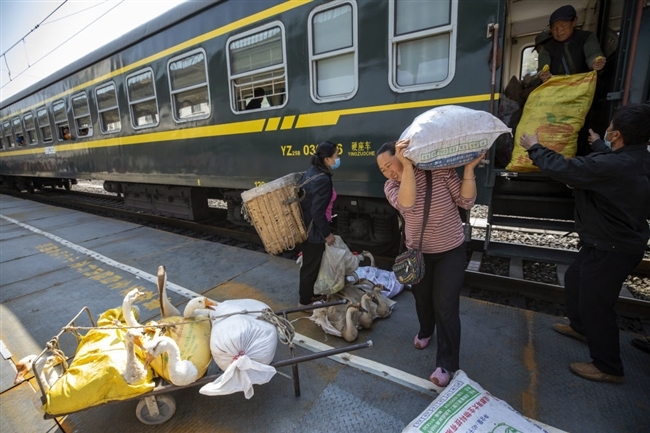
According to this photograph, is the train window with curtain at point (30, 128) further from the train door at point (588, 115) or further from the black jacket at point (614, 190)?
the black jacket at point (614, 190)

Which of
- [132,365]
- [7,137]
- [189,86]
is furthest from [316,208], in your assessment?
[7,137]

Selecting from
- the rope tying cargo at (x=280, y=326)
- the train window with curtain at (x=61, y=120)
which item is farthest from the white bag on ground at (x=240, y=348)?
the train window with curtain at (x=61, y=120)

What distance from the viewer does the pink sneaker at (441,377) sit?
2154mm

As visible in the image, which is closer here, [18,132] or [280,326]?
[280,326]

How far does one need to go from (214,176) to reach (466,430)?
4551 mm

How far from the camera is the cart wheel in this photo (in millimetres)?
1986

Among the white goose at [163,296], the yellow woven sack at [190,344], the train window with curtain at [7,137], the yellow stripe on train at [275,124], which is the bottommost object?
the yellow woven sack at [190,344]

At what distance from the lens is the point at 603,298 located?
207 centimetres

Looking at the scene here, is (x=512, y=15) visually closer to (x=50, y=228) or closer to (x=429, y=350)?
(x=429, y=350)

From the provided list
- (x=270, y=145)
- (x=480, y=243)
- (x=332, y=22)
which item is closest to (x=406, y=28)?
(x=332, y=22)

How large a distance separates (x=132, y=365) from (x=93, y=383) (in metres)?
0.18

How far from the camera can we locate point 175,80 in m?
5.40

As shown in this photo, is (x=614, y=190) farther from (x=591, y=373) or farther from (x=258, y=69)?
(x=258, y=69)

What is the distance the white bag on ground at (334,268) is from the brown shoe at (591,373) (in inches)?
67.7
